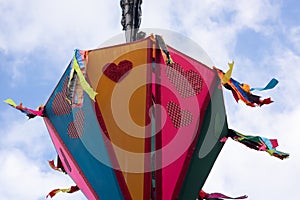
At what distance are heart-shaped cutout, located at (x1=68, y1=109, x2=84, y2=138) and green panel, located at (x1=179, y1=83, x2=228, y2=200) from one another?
222cm

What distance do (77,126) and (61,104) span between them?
2.37 feet

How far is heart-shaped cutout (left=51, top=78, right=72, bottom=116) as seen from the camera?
1097 cm

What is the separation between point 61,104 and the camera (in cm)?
1117

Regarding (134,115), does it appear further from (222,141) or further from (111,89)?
(222,141)

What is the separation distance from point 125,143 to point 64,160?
1773 millimetres

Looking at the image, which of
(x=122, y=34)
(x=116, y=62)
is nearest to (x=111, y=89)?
(x=116, y=62)

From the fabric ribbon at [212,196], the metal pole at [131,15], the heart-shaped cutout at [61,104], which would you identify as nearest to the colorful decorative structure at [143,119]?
the heart-shaped cutout at [61,104]

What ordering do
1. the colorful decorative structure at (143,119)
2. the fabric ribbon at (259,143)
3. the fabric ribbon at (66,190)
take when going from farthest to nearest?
the fabric ribbon at (66,190), the fabric ribbon at (259,143), the colorful decorative structure at (143,119)

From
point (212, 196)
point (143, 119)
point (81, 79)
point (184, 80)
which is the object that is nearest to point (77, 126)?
point (81, 79)

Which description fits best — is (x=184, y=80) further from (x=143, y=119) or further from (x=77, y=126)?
(x=77, y=126)

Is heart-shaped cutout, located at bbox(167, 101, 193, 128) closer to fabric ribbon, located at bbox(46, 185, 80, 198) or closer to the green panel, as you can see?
the green panel

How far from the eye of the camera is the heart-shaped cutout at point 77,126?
10577 mm

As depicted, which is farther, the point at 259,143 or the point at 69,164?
the point at 69,164

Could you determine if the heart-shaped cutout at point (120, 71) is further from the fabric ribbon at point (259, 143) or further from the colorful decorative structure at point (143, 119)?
the fabric ribbon at point (259, 143)
